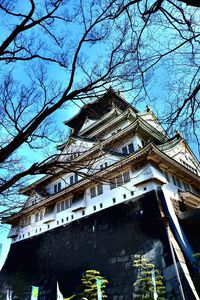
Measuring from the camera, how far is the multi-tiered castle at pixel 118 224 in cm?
1304

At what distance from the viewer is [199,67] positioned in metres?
3.99

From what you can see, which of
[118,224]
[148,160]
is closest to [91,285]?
[118,224]

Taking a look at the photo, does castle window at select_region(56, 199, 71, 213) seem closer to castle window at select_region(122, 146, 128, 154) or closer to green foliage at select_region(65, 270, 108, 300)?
castle window at select_region(122, 146, 128, 154)

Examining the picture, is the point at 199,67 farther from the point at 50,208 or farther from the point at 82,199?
the point at 50,208

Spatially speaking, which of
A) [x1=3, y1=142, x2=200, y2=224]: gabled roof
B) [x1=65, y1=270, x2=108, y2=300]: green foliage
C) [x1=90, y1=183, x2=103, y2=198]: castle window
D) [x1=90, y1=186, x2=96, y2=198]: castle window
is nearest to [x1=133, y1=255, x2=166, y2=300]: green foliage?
[x1=65, y1=270, x2=108, y2=300]: green foliage

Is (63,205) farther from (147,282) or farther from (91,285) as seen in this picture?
(147,282)

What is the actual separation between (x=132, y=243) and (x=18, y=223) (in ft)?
44.3

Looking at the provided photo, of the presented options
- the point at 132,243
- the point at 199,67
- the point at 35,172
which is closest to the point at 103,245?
the point at 132,243

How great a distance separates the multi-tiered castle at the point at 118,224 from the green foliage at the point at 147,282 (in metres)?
0.39

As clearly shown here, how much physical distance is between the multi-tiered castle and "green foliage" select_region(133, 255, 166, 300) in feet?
1.29

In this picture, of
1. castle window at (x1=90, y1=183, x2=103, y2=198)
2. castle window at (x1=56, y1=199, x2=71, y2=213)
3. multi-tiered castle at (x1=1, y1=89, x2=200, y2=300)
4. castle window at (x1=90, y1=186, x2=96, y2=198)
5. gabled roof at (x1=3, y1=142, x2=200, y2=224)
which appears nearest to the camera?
multi-tiered castle at (x1=1, y1=89, x2=200, y2=300)

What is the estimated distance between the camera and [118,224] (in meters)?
15.7

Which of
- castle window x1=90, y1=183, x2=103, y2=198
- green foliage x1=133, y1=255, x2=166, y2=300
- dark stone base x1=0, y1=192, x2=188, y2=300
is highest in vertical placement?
castle window x1=90, y1=183, x2=103, y2=198

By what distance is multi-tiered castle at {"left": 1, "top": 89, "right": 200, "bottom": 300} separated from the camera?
13.0 metres
